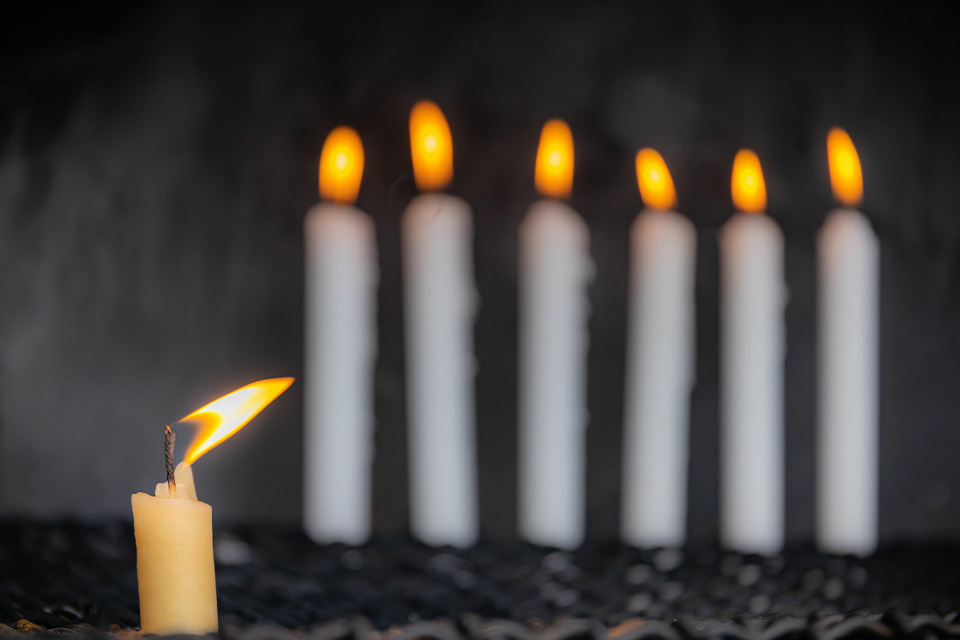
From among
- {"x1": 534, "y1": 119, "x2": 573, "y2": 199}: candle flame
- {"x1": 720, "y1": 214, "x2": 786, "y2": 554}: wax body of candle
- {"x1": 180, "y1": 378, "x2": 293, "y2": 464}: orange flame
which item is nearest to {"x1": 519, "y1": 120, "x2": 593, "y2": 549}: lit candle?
{"x1": 534, "y1": 119, "x2": 573, "y2": 199}: candle flame

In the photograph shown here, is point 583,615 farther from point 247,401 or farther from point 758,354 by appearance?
point 758,354

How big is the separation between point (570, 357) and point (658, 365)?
0.08 meters

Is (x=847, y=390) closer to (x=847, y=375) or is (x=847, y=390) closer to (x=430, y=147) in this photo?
(x=847, y=375)

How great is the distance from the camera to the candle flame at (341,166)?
60 cm

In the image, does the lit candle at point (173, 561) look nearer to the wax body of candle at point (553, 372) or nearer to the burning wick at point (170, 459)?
the burning wick at point (170, 459)

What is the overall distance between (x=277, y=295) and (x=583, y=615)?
48 cm

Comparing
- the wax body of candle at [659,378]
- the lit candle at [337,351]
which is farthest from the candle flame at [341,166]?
the wax body of candle at [659,378]

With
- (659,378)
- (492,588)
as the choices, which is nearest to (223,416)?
(492,588)

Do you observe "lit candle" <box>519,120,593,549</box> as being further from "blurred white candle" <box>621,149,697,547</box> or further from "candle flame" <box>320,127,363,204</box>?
"candle flame" <box>320,127,363,204</box>

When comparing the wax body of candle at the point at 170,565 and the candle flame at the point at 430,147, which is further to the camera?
the candle flame at the point at 430,147

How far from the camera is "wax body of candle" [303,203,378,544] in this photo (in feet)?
1.93

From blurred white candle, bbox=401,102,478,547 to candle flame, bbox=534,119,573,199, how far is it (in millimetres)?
84

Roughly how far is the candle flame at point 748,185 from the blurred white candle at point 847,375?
2.6 inches

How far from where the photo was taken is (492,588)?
1.14 ft
